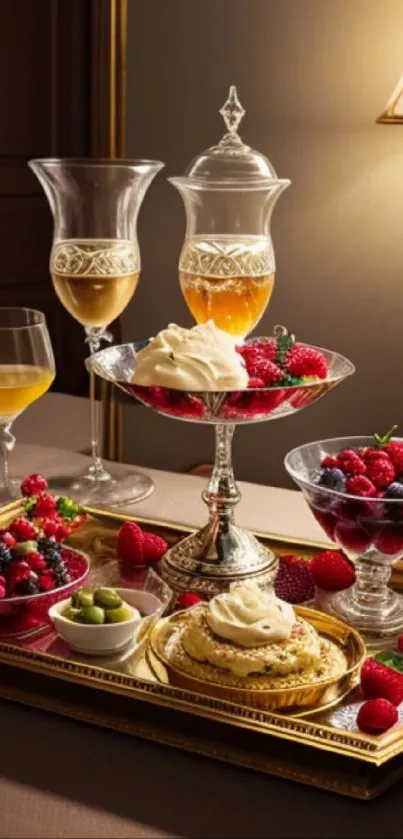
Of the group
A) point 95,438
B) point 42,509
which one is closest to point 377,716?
point 42,509

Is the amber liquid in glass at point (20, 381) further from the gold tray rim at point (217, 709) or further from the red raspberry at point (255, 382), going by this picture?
the gold tray rim at point (217, 709)

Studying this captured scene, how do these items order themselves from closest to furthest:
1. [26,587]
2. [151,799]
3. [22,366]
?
[151,799]
[26,587]
[22,366]

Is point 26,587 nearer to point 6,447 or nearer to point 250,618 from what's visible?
point 250,618

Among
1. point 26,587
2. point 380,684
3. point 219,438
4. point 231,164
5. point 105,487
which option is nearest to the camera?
point 380,684

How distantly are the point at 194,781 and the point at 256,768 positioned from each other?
0.16 feet

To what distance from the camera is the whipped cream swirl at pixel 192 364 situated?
1.21 meters

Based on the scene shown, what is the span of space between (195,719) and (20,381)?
2.12 ft

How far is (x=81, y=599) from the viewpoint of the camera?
1067mm

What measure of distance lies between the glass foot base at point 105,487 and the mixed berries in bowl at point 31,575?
0.35m

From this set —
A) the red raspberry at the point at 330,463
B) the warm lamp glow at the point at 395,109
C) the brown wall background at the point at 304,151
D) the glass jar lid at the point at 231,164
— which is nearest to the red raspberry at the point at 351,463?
the red raspberry at the point at 330,463

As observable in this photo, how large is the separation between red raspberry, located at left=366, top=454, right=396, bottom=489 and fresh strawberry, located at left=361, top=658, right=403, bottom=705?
0.22m

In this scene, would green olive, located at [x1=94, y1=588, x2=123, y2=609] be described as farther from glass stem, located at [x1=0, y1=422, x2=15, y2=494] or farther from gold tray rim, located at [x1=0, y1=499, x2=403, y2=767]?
glass stem, located at [x1=0, y1=422, x2=15, y2=494]

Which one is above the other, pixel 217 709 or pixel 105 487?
pixel 217 709

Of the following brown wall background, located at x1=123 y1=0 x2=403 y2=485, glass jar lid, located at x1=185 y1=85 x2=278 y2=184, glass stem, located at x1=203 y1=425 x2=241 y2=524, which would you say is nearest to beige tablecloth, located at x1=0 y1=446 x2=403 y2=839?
glass stem, located at x1=203 y1=425 x2=241 y2=524
